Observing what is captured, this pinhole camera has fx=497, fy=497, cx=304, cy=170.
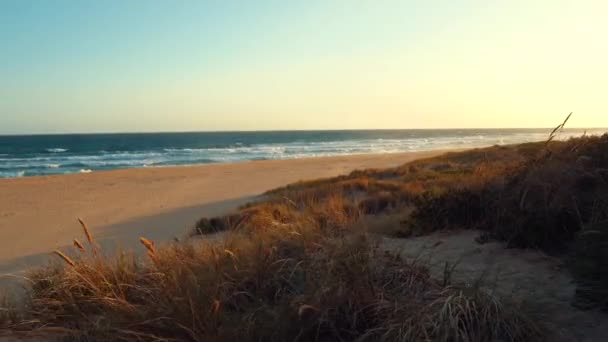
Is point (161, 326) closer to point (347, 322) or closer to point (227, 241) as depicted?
point (347, 322)

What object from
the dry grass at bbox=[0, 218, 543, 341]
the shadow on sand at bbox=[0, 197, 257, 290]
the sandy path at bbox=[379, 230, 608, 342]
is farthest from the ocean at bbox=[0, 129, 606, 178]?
the dry grass at bbox=[0, 218, 543, 341]

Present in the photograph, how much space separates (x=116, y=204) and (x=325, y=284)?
52.3 ft

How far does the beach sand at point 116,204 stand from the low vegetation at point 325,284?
6.08ft

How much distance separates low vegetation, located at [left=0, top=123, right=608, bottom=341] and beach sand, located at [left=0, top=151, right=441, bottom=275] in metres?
1.85

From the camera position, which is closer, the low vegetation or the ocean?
the low vegetation

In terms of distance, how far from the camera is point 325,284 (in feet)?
11.6

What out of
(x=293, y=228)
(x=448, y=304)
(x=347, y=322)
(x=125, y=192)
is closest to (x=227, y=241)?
(x=293, y=228)

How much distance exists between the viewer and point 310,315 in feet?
11.0

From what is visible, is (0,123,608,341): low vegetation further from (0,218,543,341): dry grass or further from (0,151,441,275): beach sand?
(0,151,441,275): beach sand

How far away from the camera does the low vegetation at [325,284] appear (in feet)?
10.7

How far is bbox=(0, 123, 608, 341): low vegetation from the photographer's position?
3275mm

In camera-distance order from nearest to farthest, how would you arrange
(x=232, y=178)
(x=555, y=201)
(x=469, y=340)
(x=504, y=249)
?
1. (x=469, y=340)
2. (x=555, y=201)
3. (x=504, y=249)
4. (x=232, y=178)

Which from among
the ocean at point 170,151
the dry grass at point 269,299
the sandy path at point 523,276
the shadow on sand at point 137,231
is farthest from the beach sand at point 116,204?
the ocean at point 170,151

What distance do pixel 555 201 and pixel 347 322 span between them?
277 centimetres
